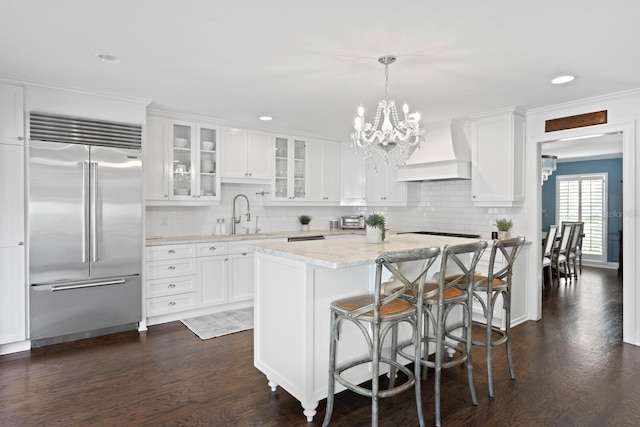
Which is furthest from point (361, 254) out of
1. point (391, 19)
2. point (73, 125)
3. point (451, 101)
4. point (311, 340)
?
point (73, 125)

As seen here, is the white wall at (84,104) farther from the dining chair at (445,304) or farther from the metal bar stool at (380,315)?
the dining chair at (445,304)

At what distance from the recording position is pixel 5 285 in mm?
3430

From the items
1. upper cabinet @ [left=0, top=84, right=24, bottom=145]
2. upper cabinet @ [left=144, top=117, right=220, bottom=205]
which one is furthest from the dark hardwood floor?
upper cabinet @ [left=0, top=84, right=24, bottom=145]

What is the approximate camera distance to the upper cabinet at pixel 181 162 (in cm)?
450

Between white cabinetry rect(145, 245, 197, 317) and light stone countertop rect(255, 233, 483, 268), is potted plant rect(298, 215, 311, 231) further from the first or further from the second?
light stone countertop rect(255, 233, 483, 268)

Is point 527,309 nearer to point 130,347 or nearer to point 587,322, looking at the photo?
point 587,322

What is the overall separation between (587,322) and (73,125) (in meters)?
5.73

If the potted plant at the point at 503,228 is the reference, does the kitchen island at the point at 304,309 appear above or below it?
below

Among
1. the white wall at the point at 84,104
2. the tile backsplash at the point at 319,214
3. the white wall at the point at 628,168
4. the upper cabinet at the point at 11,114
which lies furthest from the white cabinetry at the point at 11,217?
the white wall at the point at 628,168

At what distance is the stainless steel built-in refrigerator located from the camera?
3.55m

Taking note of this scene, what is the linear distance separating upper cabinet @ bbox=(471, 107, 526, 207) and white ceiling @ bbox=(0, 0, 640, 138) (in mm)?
357

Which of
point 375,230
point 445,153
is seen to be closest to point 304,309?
point 375,230

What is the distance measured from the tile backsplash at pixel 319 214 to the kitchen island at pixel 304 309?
2548 millimetres

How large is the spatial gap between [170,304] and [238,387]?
1896 mm
